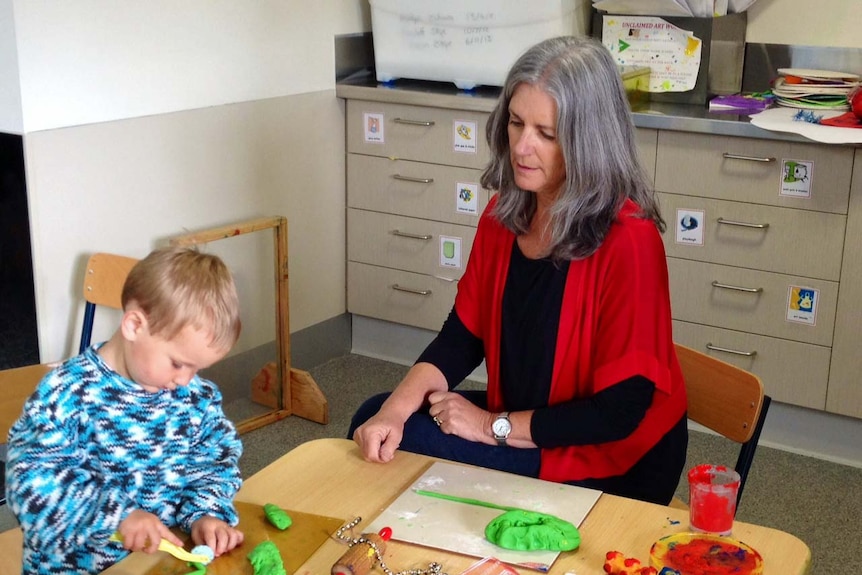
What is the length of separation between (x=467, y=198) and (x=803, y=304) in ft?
3.45

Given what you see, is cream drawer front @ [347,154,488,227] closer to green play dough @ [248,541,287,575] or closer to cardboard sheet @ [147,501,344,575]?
cardboard sheet @ [147,501,344,575]

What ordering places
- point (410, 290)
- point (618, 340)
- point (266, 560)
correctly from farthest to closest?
point (410, 290) < point (618, 340) < point (266, 560)

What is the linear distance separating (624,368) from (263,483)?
61cm

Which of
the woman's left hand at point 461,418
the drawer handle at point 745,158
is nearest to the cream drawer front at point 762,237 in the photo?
the drawer handle at point 745,158

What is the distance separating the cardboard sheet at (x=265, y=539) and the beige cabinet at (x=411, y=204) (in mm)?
2049

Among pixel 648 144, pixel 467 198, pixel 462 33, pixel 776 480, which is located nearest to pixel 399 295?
pixel 467 198

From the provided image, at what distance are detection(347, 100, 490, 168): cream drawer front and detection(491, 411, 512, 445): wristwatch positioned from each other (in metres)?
1.60

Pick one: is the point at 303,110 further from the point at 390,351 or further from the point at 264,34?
the point at 390,351

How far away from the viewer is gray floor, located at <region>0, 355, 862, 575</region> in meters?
2.60

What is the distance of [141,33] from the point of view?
2.77 metres

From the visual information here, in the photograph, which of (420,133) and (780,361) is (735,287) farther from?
(420,133)

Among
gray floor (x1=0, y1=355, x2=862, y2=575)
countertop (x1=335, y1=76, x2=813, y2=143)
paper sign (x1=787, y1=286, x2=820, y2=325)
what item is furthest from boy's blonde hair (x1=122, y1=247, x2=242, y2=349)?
paper sign (x1=787, y1=286, x2=820, y2=325)

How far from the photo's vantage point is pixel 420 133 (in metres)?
3.36

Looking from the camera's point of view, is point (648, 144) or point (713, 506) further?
point (648, 144)
